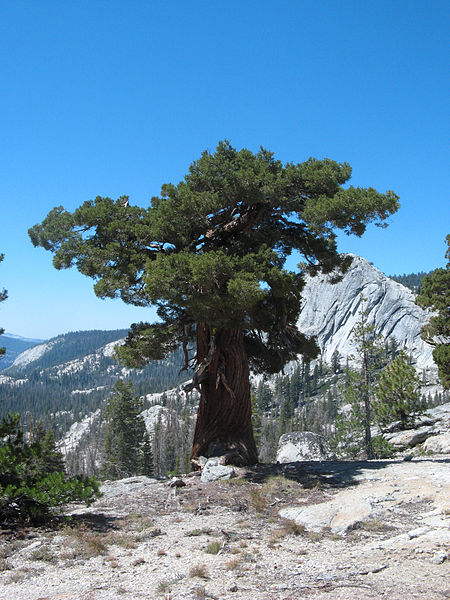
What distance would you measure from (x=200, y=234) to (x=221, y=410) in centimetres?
472

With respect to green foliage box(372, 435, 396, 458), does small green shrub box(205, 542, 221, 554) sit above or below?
above

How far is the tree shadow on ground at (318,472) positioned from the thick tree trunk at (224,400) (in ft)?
3.12

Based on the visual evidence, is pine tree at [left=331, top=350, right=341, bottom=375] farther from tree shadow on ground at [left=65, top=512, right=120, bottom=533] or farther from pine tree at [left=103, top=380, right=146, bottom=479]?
tree shadow on ground at [left=65, top=512, right=120, bottom=533]

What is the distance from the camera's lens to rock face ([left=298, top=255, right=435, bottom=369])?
142 meters

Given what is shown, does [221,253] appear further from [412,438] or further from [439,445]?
[412,438]

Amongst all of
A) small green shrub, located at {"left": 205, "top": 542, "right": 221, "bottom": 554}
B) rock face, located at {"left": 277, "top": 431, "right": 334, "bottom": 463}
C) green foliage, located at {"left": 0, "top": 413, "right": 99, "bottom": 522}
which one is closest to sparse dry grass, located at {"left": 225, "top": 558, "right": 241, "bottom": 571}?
small green shrub, located at {"left": 205, "top": 542, "right": 221, "bottom": 554}

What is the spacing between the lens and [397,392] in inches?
798

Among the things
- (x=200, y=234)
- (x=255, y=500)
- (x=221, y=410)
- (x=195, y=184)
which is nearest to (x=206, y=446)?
(x=221, y=410)

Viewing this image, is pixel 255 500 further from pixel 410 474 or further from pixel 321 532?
pixel 410 474

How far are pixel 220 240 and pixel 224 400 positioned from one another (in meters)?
4.29

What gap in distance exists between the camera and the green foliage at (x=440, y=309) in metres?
19.8

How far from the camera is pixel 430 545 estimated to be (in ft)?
16.6

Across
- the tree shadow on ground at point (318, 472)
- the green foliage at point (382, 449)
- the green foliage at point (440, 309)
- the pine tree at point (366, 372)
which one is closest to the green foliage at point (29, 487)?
the tree shadow on ground at point (318, 472)

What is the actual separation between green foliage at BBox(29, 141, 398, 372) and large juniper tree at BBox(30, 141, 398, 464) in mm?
28
